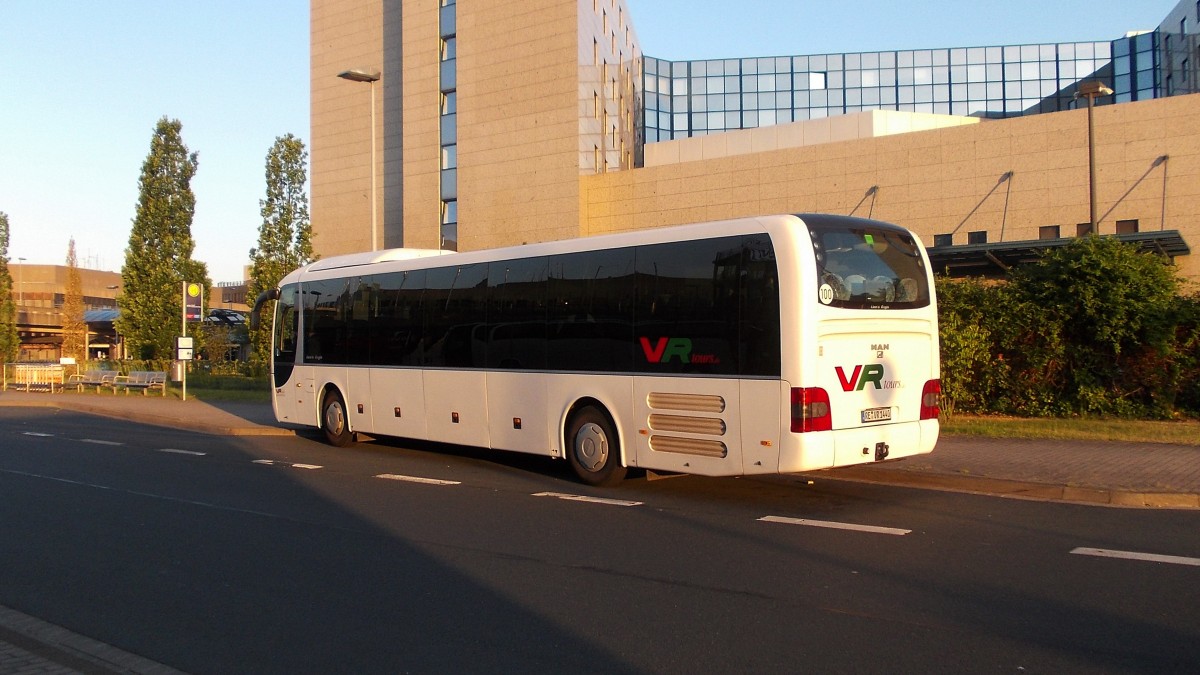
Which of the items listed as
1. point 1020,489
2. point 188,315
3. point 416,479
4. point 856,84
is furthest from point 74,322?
point 1020,489

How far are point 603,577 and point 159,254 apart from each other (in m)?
38.0

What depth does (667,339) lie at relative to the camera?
10.7m

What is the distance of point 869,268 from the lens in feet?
33.3

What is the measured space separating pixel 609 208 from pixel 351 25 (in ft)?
58.9

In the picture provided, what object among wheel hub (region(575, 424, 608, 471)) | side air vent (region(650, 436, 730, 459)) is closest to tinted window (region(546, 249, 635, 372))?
wheel hub (region(575, 424, 608, 471))

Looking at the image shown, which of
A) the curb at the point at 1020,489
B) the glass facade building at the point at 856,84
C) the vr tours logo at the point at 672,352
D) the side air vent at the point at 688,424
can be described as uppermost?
the glass facade building at the point at 856,84

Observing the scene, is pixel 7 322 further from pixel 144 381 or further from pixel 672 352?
pixel 672 352

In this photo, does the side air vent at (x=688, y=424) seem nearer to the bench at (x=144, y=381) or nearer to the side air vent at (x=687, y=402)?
the side air vent at (x=687, y=402)

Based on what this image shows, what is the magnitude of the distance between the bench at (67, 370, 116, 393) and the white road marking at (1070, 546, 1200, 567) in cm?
3701

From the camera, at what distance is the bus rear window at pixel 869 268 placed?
9688mm

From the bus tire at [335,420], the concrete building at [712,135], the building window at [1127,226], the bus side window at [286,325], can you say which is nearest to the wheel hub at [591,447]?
the bus tire at [335,420]

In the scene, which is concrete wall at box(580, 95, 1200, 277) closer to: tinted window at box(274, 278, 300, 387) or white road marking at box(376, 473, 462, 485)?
tinted window at box(274, 278, 300, 387)

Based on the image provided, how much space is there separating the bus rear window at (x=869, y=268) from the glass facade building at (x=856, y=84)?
152 feet

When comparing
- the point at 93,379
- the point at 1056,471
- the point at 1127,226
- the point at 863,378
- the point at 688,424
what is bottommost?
the point at 1056,471
